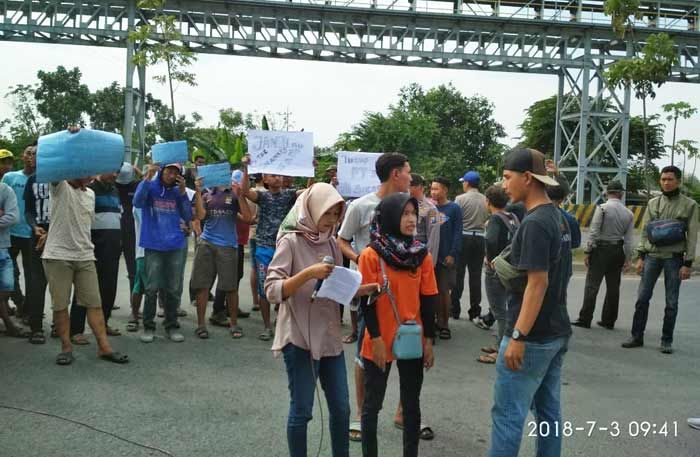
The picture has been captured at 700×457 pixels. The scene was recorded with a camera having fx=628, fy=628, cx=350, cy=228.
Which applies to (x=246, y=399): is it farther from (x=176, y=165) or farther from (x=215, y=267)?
(x=176, y=165)

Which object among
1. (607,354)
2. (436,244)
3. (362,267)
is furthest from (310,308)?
(607,354)

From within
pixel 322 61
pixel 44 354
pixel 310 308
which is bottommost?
pixel 44 354

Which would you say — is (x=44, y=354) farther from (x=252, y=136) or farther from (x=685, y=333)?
(x=685, y=333)

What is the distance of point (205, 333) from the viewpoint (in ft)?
22.0

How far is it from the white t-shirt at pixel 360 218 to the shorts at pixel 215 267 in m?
2.49

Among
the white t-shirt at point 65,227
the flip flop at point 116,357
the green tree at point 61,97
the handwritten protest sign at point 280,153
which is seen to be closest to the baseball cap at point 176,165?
the handwritten protest sign at point 280,153

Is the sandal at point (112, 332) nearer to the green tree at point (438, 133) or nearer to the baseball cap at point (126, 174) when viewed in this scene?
the baseball cap at point (126, 174)

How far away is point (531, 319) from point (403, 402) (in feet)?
3.09

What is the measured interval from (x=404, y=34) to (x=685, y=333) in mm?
17539

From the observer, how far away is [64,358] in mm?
5520

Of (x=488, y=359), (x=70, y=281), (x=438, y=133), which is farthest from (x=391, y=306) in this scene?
(x=438, y=133)

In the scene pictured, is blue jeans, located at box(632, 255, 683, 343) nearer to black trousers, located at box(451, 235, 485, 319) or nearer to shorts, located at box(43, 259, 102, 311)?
black trousers, located at box(451, 235, 485, 319)

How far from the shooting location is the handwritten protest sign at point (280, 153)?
6.65m

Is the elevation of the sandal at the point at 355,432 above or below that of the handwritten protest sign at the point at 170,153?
below
